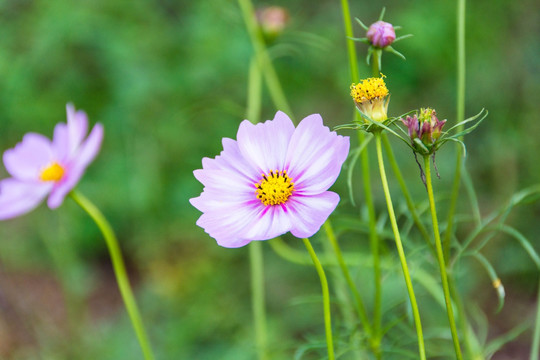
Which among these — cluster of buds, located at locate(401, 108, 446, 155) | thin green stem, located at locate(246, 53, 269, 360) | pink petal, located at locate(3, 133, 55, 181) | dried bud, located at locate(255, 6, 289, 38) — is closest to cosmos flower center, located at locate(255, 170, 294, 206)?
cluster of buds, located at locate(401, 108, 446, 155)

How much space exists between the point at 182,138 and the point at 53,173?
797mm

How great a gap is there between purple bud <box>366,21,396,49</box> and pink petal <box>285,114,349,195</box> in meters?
0.09

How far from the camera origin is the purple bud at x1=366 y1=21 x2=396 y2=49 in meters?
0.47

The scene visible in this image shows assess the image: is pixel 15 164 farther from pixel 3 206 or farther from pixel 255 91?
pixel 255 91

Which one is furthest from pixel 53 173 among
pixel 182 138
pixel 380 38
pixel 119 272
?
pixel 182 138

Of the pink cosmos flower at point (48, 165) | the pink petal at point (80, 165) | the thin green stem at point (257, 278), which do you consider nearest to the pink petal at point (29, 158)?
the pink cosmos flower at point (48, 165)

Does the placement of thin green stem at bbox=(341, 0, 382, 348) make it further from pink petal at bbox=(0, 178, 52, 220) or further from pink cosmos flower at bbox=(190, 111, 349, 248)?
pink petal at bbox=(0, 178, 52, 220)

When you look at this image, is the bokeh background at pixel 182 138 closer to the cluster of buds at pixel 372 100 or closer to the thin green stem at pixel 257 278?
the thin green stem at pixel 257 278

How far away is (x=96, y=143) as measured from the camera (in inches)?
22.6

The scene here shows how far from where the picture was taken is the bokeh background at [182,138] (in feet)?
4.09

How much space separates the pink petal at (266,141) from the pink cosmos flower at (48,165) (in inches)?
7.1

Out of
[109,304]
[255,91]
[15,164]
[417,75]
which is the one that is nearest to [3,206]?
Answer: [15,164]

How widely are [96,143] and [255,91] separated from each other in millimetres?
289

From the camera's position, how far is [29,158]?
75 centimetres
